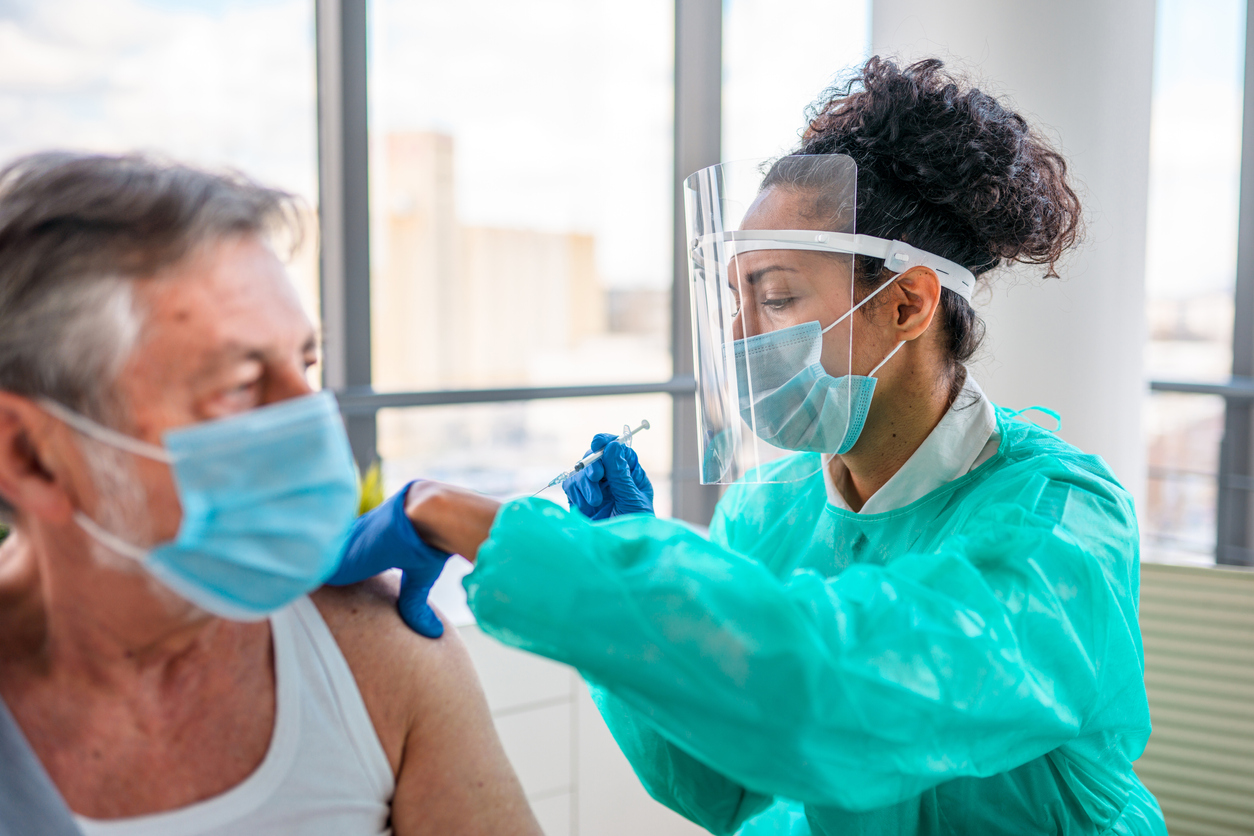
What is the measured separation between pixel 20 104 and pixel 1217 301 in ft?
12.8

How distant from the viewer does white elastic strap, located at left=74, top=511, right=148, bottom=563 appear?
2.42 feet

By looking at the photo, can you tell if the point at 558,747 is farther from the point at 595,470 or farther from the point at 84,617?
the point at 84,617

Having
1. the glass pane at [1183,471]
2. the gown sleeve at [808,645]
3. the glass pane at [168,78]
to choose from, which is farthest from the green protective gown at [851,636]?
the glass pane at [1183,471]

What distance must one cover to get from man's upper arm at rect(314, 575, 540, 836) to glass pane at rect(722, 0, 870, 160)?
2.55m

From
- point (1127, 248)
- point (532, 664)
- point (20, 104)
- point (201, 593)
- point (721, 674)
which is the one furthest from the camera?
point (20, 104)

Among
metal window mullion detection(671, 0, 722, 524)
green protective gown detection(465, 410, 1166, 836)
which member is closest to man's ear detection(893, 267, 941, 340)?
green protective gown detection(465, 410, 1166, 836)

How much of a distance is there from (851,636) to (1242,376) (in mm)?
3046

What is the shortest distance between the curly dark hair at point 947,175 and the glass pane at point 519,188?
1986 millimetres

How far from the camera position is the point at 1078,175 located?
1.88 m

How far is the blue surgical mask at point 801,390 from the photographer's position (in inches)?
46.3

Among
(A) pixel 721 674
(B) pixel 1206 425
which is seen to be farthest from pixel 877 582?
(B) pixel 1206 425

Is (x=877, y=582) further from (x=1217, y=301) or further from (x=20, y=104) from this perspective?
(x=1217, y=301)

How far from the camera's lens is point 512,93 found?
10.6 ft

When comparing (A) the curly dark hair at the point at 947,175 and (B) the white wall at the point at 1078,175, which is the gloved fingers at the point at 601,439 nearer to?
(A) the curly dark hair at the point at 947,175
